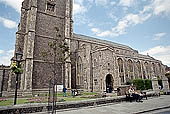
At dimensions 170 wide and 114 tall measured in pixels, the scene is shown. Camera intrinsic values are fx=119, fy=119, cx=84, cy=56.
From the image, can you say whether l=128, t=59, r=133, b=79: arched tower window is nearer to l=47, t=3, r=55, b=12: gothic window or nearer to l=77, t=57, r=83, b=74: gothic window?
l=77, t=57, r=83, b=74: gothic window

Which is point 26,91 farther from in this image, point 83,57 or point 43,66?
point 83,57

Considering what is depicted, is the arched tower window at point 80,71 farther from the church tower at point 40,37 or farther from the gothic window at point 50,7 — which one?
the gothic window at point 50,7

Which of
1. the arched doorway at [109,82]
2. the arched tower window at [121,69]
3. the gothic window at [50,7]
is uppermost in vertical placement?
the gothic window at [50,7]

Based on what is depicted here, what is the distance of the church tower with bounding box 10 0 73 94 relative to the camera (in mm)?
20531

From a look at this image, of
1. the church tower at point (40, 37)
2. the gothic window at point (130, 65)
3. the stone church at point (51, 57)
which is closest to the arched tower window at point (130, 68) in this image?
the gothic window at point (130, 65)

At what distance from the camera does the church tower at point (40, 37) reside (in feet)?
67.4

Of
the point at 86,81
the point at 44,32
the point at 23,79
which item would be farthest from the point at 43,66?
the point at 86,81

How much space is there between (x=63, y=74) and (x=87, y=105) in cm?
1533

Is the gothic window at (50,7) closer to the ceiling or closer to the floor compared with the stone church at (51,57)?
closer to the ceiling

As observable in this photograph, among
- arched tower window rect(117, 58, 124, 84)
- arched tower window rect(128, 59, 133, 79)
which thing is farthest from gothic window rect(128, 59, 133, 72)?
arched tower window rect(117, 58, 124, 84)

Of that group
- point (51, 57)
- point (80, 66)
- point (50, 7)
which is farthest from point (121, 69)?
point (50, 7)

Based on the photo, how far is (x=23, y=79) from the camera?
66.7 feet

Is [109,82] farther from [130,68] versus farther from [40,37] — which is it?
[40,37]

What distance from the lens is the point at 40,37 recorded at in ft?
76.7
